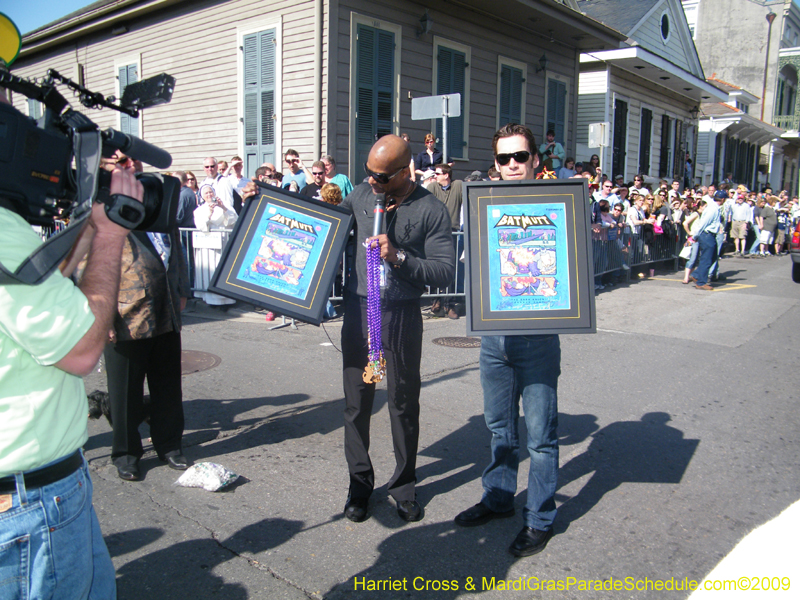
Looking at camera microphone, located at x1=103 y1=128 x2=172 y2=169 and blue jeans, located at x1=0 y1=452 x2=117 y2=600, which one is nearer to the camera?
blue jeans, located at x1=0 y1=452 x2=117 y2=600

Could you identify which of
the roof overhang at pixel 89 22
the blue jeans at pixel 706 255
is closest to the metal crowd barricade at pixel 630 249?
the blue jeans at pixel 706 255

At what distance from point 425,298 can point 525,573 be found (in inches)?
285

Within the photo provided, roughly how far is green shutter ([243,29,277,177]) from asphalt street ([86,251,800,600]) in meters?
6.21

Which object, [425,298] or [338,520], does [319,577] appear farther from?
[425,298]

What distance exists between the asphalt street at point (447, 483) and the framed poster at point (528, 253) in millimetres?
1163

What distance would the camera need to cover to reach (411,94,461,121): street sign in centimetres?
974

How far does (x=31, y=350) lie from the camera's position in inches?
56.5

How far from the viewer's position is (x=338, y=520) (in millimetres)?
3398

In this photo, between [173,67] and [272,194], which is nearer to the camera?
[272,194]

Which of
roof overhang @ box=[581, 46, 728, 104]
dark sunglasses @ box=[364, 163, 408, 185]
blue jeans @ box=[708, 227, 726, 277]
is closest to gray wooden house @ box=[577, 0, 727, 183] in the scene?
roof overhang @ box=[581, 46, 728, 104]

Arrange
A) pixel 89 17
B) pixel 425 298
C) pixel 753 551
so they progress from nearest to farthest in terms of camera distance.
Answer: pixel 753 551 < pixel 425 298 < pixel 89 17

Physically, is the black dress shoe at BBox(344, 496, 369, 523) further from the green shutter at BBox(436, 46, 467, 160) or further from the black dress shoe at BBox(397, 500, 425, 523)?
the green shutter at BBox(436, 46, 467, 160)

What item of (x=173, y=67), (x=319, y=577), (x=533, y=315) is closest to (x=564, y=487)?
(x=533, y=315)

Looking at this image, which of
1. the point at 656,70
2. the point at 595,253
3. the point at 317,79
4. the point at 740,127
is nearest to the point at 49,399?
the point at 317,79
